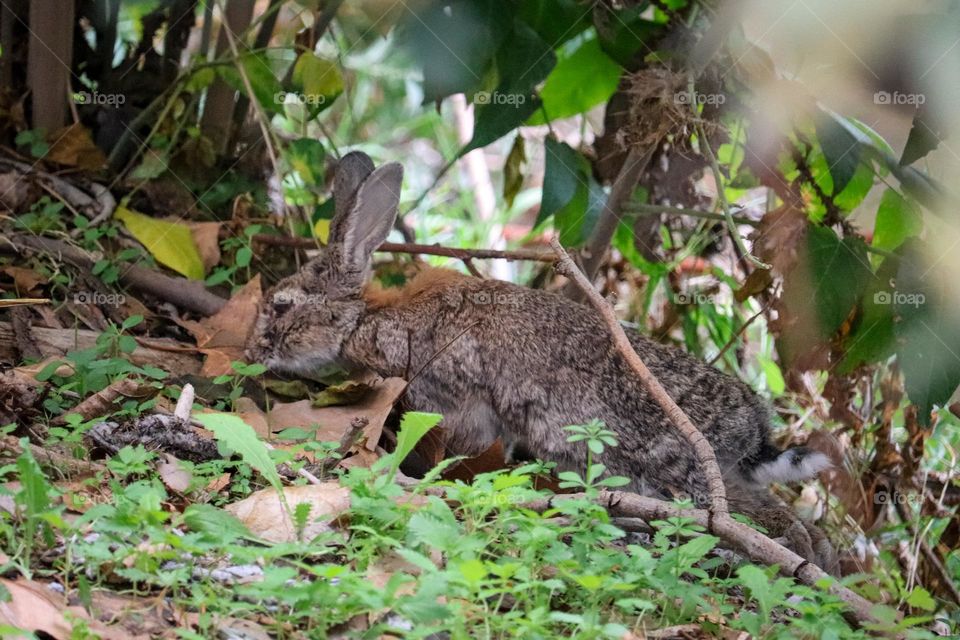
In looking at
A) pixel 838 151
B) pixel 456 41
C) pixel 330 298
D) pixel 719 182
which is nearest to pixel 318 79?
pixel 456 41

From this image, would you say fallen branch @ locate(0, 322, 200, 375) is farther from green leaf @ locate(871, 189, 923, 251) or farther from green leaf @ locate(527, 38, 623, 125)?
green leaf @ locate(871, 189, 923, 251)

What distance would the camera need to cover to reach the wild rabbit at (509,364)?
194 inches

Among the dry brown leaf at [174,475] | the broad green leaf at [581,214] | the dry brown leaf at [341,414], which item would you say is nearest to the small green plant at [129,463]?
the dry brown leaf at [174,475]

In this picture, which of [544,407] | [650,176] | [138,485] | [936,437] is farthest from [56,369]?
[936,437]

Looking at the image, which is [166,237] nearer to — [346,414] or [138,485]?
[346,414]

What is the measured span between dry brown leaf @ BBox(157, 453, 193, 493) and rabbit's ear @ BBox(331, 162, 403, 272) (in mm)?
1942

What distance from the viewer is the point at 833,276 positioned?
17.6 feet

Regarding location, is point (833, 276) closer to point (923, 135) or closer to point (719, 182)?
point (719, 182)

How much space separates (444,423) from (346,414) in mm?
476

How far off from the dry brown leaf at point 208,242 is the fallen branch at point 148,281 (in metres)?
0.17

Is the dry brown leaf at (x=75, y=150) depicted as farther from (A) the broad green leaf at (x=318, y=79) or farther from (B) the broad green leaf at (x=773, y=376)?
(B) the broad green leaf at (x=773, y=376)

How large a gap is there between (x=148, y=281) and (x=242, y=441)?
2.59 meters

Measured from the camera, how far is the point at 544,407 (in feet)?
16.7

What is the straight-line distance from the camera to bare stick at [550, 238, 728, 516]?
159 inches
